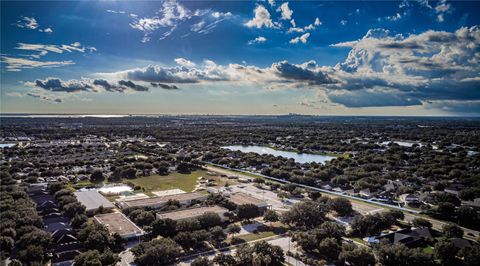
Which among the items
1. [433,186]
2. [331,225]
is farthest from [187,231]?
[433,186]

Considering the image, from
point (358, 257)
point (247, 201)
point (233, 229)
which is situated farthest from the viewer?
point (247, 201)

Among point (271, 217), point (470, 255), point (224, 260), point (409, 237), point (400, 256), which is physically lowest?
point (224, 260)

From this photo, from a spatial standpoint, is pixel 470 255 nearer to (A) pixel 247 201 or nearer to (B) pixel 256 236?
(B) pixel 256 236

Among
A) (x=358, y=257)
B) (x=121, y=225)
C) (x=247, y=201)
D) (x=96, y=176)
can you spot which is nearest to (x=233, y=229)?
(x=247, y=201)

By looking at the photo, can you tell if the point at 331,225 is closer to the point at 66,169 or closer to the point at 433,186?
the point at 433,186

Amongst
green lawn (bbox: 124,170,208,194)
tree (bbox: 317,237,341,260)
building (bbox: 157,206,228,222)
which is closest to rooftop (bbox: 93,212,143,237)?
building (bbox: 157,206,228,222)

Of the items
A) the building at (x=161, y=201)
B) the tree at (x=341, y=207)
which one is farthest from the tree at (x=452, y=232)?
the building at (x=161, y=201)
